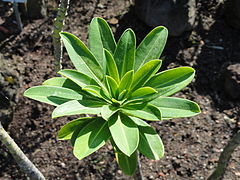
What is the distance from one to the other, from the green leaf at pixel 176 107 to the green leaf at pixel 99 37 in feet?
1.13

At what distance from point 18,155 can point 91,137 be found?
0.31 meters

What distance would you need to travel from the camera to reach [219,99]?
2.98 meters

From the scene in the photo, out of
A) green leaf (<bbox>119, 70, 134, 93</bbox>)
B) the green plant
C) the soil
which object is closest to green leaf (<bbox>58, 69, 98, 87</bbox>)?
the green plant

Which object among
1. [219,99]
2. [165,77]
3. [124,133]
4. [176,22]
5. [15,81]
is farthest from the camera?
[176,22]

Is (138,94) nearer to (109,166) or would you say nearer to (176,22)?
(109,166)

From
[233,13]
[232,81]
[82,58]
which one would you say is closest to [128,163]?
[82,58]

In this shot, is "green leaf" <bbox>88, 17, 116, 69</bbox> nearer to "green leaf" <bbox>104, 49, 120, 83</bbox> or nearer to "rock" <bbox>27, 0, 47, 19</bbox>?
"green leaf" <bbox>104, 49, 120, 83</bbox>

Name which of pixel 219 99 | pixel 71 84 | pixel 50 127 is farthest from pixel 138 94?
pixel 219 99

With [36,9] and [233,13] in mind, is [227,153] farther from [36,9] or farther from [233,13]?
[36,9]

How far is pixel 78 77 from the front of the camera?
1503 millimetres

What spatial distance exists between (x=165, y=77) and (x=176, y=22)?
1.80 meters

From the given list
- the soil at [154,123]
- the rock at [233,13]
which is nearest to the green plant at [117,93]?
the soil at [154,123]

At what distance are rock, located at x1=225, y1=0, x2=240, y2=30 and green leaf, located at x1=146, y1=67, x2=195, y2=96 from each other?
7.07 ft

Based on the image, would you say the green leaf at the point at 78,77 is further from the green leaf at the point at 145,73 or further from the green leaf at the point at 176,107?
the green leaf at the point at 176,107
